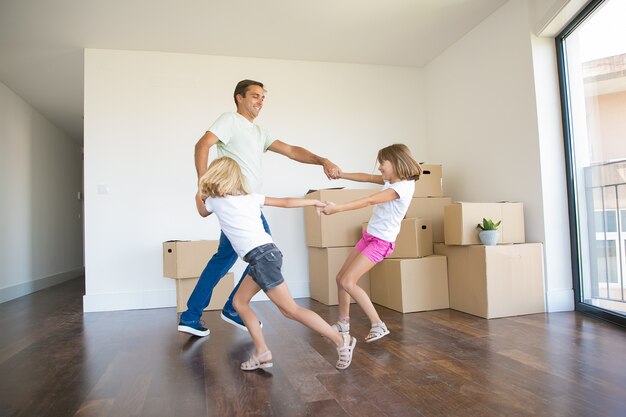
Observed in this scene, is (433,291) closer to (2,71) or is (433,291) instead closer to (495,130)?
(495,130)

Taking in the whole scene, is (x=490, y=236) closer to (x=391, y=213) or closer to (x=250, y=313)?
(x=391, y=213)

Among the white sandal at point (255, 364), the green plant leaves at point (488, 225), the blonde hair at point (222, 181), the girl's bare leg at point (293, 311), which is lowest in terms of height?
the white sandal at point (255, 364)

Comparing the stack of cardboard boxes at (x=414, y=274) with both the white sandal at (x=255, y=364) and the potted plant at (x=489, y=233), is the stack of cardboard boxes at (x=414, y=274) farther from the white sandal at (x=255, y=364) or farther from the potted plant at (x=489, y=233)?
the white sandal at (x=255, y=364)

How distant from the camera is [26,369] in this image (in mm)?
2119

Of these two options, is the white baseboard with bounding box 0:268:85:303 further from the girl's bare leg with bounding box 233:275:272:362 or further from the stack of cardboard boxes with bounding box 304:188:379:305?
the girl's bare leg with bounding box 233:275:272:362

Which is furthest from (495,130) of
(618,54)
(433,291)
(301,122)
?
(301,122)

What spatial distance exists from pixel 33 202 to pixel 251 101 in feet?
14.8

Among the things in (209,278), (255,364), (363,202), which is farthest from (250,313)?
(363,202)

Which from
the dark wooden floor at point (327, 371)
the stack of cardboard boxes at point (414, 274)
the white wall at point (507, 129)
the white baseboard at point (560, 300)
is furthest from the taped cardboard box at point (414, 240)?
the white baseboard at point (560, 300)

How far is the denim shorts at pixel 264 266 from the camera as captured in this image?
6.16 feet

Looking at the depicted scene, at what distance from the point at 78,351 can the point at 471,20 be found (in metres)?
3.55

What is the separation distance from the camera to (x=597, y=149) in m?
2.90

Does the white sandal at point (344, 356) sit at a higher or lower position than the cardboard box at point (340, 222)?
lower

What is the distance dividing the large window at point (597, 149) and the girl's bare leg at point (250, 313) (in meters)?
2.07
